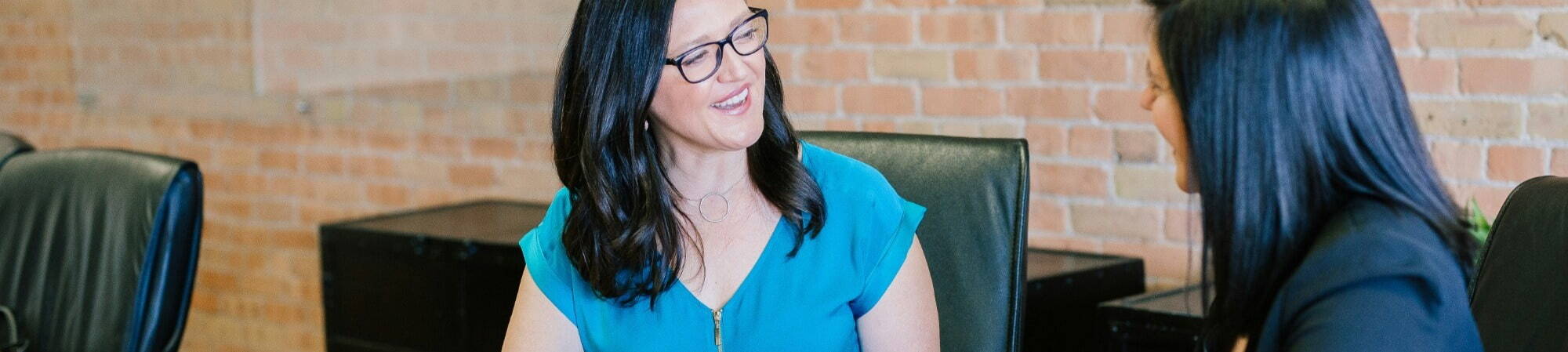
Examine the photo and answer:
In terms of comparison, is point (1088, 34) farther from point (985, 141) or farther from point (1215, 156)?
point (1215, 156)

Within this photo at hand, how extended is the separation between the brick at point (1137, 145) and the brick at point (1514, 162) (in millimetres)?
490

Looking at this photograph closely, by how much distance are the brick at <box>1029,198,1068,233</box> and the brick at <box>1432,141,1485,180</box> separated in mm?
616

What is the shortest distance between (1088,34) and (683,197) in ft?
3.09

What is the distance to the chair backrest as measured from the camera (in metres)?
1.40

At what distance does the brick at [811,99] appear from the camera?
2.79 metres

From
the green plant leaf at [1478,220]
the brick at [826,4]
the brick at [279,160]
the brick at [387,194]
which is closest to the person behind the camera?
the green plant leaf at [1478,220]

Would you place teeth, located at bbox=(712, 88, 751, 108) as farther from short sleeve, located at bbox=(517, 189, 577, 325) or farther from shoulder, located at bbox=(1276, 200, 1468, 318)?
shoulder, located at bbox=(1276, 200, 1468, 318)

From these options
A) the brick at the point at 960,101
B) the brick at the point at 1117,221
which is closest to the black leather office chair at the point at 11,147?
the brick at the point at 960,101

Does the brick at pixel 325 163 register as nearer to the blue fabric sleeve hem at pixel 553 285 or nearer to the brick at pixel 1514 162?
the blue fabric sleeve hem at pixel 553 285

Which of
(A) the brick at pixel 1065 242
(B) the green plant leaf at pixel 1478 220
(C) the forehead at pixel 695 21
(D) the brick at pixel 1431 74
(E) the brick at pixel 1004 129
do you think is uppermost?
(C) the forehead at pixel 695 21

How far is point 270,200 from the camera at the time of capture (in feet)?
12.7

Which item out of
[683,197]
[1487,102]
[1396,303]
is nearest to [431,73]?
[683,197]

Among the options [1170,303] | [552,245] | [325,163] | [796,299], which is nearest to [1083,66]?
[1170,303]

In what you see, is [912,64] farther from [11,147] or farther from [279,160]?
[279,160]
